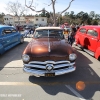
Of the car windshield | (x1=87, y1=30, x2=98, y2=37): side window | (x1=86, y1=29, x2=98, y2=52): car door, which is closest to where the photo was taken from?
the car windshield

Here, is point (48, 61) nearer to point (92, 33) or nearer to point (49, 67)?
point (49, 67)

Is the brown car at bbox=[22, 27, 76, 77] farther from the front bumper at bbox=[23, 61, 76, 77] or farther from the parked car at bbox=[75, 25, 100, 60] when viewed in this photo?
the parked car at bbox=[75, 25, 100, 60]

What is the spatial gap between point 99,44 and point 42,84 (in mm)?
3347

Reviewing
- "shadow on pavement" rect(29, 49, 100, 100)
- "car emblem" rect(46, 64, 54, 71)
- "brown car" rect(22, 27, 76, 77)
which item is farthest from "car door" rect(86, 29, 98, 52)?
"car emblem" rect(46, 64, 54, 71)

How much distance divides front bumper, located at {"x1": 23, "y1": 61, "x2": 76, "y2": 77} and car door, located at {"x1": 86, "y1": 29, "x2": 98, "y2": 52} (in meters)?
2.77

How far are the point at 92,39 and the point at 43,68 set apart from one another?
3653 mm

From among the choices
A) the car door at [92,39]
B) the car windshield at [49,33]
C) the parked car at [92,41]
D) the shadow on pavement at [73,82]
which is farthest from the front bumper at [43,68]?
the car door at [92,39]

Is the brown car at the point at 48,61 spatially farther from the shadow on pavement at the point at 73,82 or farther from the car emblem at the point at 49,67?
the shadow on pavement at the point at 73,82

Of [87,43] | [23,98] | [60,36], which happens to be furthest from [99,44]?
[23,98]

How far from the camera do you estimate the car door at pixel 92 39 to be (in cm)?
594

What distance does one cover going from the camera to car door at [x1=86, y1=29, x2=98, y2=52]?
5.94 m

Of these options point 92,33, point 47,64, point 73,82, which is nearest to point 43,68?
point 47,64

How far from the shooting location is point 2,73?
447 centimetres

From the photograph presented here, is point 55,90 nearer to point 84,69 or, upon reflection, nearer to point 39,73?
point 39,73
